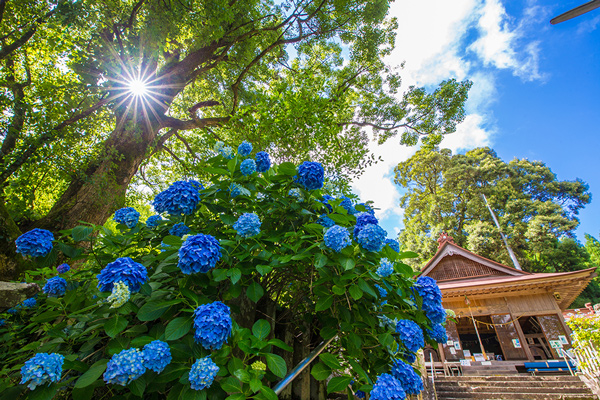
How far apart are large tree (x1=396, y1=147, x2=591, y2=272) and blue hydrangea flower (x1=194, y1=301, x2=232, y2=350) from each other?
20.3 meters

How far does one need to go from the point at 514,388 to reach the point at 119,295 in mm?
9747

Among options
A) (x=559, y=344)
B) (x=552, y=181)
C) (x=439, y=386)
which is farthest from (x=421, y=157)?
(x=439, y=386)

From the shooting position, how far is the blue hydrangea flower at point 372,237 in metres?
1.07

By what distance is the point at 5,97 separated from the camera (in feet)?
9.00

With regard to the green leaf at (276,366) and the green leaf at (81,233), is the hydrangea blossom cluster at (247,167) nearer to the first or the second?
the green leaf at (81,233)

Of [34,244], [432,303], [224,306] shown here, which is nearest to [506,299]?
[432,303]

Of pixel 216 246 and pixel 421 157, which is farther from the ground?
pixel 421 157

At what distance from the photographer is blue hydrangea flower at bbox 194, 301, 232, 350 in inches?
31.6

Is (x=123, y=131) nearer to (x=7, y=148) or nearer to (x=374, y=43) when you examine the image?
(x=7, y=148)

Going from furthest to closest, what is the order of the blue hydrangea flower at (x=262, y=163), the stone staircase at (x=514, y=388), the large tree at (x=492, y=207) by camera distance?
1. the large tree at (x=492, y=207)
2. the stone staircase at (x=514, y=388)
3. the blue hydrangea flower at (x=262, y=163)

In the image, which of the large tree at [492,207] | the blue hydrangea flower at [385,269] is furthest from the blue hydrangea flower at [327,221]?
the large tree at [492,207]

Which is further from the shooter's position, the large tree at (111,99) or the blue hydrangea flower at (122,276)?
the large tree at (111,99)

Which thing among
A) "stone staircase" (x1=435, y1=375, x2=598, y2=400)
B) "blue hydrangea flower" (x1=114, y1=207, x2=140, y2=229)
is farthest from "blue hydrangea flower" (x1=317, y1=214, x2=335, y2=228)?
"stone staircase" (x1=435, y1=375, x2=598, y2=400)

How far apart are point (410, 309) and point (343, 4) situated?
703 centimetres
